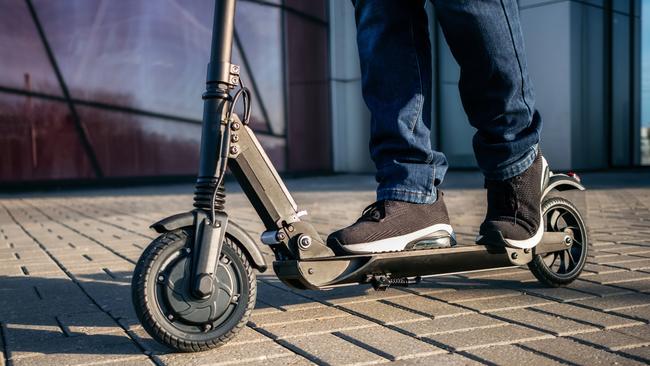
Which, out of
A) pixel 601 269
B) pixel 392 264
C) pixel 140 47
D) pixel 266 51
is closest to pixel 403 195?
pixel 392 264

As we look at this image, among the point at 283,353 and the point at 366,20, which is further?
the point at 366,20

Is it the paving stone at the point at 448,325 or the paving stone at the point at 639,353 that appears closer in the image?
the paving stone at the point at 639,353

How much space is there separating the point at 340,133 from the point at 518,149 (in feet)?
41.8

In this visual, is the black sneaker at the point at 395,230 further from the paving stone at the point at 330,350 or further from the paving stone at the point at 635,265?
the paving stone at the point at 635,265

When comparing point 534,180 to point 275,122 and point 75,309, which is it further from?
point 275,122

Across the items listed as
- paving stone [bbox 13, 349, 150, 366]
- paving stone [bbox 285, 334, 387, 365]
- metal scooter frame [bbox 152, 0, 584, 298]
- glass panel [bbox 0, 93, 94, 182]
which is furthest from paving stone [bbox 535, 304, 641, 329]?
glass panel [bbox 0, 93, 94, 182]

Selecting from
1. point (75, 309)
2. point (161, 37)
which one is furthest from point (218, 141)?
point (161, 37)

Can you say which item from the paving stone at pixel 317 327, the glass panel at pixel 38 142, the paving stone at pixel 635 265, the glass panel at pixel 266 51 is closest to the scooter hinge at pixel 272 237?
the paving stone at pixel 317 327

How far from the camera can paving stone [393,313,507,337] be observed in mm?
1860

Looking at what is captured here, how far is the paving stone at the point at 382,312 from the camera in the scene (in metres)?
2.01

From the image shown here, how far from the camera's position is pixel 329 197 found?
7965mm

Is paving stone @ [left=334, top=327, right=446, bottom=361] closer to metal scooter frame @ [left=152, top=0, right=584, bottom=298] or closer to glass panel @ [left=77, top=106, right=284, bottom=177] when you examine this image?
metal scooter frame @ [left=152, top=0, right=584, bottom=298]

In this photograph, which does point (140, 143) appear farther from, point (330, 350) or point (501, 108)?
point (330, 350)

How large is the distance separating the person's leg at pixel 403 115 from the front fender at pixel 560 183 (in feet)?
1.48
